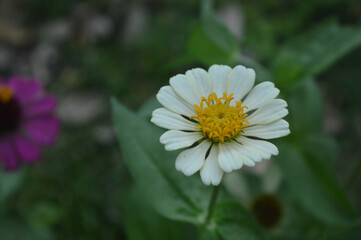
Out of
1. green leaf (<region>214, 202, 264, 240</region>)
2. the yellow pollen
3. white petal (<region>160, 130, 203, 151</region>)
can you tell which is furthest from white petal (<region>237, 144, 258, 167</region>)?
the yellow pollen

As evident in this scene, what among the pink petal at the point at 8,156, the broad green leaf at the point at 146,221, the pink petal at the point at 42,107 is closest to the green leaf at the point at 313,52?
the broad green leaf at the point at 146,221

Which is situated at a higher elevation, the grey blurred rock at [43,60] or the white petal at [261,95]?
the grey blurred rock at [43,60]

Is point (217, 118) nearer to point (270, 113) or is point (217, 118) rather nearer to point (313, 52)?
point (270, 113)

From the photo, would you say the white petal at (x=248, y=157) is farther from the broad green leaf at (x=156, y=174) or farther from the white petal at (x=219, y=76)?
the broad green leaf at (x=156, y=174)

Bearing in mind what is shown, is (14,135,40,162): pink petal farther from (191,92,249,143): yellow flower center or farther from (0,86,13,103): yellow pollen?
(191,92,249,143): yellow flower center

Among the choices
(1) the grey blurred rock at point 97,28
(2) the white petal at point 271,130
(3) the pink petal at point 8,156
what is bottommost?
(3) the pink petal at point 8,156

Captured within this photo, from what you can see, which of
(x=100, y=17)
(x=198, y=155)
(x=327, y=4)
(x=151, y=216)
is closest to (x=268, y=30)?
(x=327, y=4)

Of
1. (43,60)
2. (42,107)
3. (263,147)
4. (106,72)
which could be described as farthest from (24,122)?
(263,147)

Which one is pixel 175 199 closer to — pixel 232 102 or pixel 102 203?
pixel 232 102
